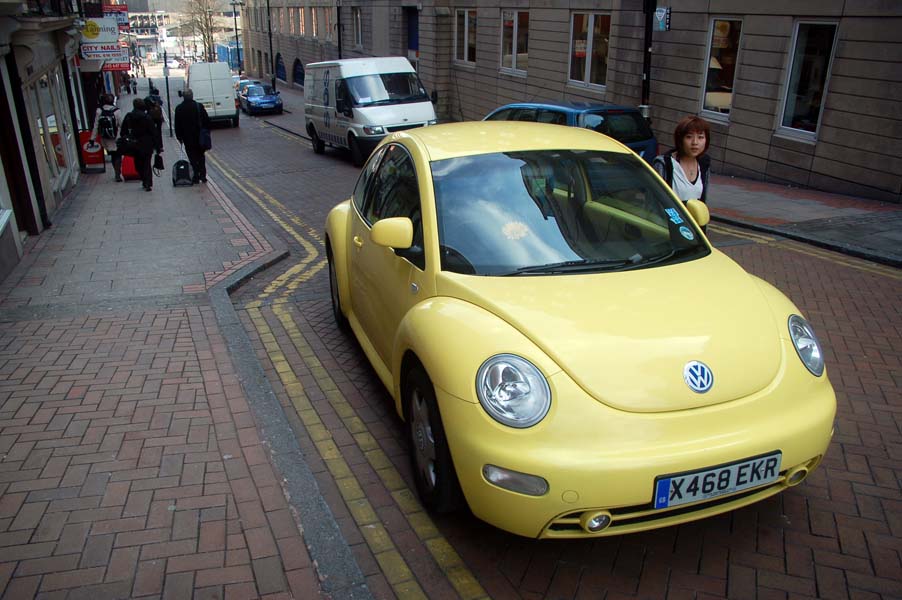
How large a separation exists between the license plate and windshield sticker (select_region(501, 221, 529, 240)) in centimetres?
156

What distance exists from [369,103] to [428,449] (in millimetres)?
14968

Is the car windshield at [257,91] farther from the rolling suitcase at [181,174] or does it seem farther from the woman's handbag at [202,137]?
the rolling suitcase at [181,174]

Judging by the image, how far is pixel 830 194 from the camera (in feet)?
40.4

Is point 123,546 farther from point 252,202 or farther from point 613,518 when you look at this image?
point 252,202

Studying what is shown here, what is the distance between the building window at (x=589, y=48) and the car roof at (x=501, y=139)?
1589 cm

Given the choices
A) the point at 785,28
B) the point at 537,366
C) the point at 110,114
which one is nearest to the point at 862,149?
the point at 785,28

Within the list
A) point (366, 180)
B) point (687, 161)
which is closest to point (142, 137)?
point (366, 180)

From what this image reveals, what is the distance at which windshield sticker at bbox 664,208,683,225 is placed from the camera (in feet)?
14.0

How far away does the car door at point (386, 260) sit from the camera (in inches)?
159

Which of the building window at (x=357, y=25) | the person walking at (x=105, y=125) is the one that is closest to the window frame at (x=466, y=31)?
the building window at (x=357, y=25)

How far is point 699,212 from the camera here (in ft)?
14.9

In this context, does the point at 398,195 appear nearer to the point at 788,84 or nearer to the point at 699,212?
the point at 699,212

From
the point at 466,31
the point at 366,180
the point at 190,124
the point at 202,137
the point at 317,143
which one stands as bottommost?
the point at 317,143

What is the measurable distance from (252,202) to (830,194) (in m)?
10.1
